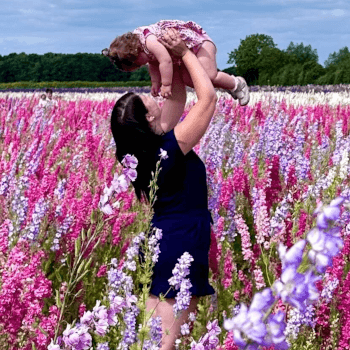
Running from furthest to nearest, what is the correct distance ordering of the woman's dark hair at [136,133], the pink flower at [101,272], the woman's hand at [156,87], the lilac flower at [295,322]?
the woman's hand at [156,87] → the pink flower at [101,272] → the woman's dark hair at [136,133] → the lilac flower at [295,322]

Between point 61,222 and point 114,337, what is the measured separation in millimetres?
674

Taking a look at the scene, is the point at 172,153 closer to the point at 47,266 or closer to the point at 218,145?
the point at 47,266

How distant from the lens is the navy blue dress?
2.18 metres

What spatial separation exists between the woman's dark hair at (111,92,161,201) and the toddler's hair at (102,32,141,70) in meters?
0.40

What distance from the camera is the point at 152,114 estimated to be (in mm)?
2354

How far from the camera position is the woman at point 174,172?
2.18 m

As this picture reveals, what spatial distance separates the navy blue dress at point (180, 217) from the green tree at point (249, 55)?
158 ft

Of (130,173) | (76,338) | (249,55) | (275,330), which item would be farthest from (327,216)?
(249,55)

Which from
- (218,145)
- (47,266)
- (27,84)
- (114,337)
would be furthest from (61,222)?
(27,84)

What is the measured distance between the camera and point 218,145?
4.88 metres

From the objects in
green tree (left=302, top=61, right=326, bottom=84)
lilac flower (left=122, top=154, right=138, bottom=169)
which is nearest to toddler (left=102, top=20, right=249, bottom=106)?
lilac flower (left=122, top=154, right=138, bottom=169)

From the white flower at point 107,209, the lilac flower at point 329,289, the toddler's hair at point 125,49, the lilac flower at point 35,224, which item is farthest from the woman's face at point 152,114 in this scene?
the lilac flower at point 329,289

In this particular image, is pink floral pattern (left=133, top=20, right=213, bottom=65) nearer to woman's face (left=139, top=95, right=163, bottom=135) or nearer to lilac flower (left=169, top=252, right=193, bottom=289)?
woman's face (left=139, top=95, right=163, bottom=135)

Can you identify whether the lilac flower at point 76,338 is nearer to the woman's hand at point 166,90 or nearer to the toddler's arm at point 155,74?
the woman's hand at point 166,90
